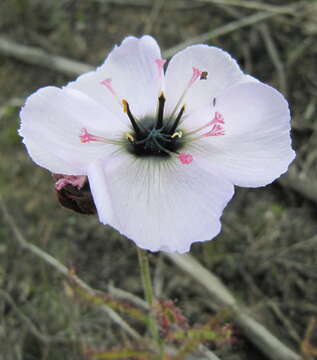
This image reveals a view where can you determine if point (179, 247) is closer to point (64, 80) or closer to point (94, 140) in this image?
point (94, 140)

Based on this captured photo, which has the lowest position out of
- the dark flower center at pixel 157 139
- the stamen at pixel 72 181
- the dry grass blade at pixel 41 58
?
the dry grass blade at pixel 41 58

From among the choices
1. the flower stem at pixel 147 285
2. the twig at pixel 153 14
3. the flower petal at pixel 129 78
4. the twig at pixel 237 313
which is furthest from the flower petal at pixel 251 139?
the twig at pixel 153 14

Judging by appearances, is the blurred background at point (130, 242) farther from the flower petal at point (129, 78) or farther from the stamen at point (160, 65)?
the stamen at point (160, 65)

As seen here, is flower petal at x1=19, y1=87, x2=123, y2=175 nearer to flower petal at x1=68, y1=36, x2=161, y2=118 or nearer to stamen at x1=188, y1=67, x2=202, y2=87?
flower petal at x1=68, y1=36, x2=161, y2=118

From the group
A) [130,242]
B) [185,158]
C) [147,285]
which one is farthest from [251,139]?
[130,242]

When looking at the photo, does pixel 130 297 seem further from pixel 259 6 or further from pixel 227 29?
pixel 259 6

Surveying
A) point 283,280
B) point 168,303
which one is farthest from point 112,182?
point 283,280
